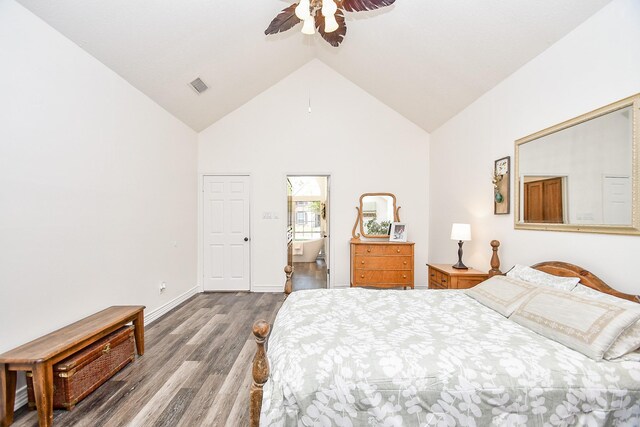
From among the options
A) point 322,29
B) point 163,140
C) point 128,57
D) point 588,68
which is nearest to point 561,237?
point 588,68

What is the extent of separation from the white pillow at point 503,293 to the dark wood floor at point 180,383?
1857 mm

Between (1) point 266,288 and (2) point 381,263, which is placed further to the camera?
(1) point 266,288

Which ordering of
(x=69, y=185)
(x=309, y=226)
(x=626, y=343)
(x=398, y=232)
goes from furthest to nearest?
(x=309, y=226), (x=398, y=232), (x=69, y=185), (x=626, y=343)

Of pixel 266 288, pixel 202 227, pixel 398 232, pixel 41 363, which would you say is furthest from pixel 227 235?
pixel 41 363

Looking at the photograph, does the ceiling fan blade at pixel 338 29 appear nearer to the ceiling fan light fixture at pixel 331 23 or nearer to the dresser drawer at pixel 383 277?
the ceiling fan light fixture at pixel 331 23

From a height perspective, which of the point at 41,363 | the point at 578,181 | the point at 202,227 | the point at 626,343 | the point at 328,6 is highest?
the point at 328,6

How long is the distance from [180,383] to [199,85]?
340 centimetres

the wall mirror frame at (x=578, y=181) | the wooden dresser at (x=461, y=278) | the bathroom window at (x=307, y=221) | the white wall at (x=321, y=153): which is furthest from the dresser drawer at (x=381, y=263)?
the bathroom window at (x=307, y=221)

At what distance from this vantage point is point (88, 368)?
6.30 ft

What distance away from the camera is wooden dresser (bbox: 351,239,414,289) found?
164 inches

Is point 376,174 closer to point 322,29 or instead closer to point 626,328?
point 322,29

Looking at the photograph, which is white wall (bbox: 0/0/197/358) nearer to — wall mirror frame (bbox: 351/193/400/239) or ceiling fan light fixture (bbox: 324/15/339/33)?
ceiling fan light fixture (bbox: 324/15/339/33)

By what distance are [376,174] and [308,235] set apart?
4.98 metres

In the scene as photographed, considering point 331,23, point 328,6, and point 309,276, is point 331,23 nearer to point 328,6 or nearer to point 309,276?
point 328,6
